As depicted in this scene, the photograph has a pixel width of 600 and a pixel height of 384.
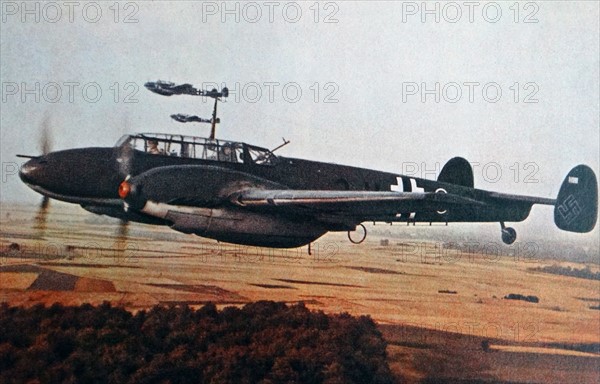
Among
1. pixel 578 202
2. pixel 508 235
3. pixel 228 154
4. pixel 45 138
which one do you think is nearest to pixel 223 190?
pixel 228 154

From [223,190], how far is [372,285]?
71.6 inches

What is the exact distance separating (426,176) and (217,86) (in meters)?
2.30

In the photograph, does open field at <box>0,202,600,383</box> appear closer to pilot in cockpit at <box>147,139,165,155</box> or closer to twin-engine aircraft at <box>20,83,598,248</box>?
twin-engine aircraft at <box>20,83,598,248</box>

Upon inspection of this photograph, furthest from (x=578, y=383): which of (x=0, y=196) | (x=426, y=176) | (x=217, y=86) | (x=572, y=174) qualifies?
(x=0, y=196)

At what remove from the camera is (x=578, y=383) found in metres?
6.01

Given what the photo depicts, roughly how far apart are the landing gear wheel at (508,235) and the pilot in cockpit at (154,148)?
3.50 metres

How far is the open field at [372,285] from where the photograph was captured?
5199mm

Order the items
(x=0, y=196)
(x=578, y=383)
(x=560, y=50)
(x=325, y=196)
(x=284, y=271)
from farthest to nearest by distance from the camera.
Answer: (x=560, y=50)
(x=578, y=383)
(x=284, y=271)
(x=0, y=196)
(x=325, y=196)

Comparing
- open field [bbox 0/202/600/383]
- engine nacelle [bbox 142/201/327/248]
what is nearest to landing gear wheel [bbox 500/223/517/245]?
open field [bbox 0/202/600/383]

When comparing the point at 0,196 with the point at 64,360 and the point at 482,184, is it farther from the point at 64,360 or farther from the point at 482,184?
the point at 482,184

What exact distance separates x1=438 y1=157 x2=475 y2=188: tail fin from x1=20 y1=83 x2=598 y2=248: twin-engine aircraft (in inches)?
15.6

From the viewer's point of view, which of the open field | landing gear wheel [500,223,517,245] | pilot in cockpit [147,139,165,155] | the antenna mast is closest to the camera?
pilot in cockpit [147,139,165,155]

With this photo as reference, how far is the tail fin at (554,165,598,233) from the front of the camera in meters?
6.17

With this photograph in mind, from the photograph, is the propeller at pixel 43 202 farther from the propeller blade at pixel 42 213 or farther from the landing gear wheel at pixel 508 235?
the landing gear wheel at pixel 508 235
